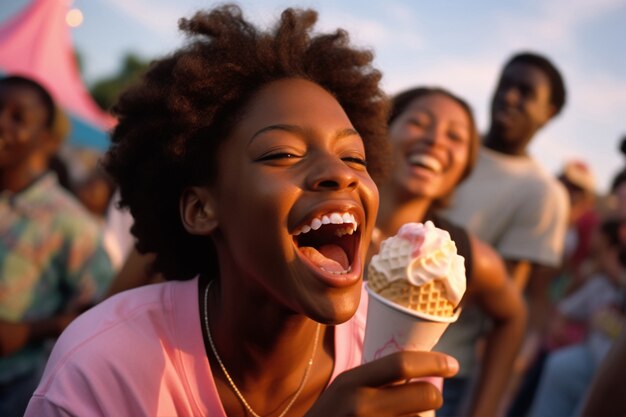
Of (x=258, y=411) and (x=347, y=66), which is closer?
(x=258, y=411)

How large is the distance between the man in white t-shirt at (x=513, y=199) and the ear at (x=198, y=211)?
217 cm

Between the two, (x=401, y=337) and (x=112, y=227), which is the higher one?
(x=401, y=337)

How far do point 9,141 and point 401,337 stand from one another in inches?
149

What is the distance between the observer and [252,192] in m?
2.08

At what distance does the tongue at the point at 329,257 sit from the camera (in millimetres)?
2029

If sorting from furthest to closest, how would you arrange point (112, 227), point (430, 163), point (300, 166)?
point (112, 227) → point (430, 163) → point (300, 166)

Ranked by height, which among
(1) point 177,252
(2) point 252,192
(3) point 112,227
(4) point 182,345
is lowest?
(3) point 112,227

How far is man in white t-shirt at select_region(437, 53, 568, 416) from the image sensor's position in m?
4.26

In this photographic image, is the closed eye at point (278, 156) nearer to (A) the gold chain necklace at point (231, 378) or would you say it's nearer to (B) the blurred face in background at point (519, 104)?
(A) the gold chain necklace at point (231, 378)

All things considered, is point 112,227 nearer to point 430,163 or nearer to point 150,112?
point 430,163

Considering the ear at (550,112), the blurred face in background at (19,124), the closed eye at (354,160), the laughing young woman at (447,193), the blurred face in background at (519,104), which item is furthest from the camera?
the ear at (550,112)

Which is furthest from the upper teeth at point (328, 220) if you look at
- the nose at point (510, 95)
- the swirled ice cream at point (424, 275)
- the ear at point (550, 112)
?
the ear at point (550, 112)

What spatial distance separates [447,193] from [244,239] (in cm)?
212

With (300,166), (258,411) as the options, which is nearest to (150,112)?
(300,166)
